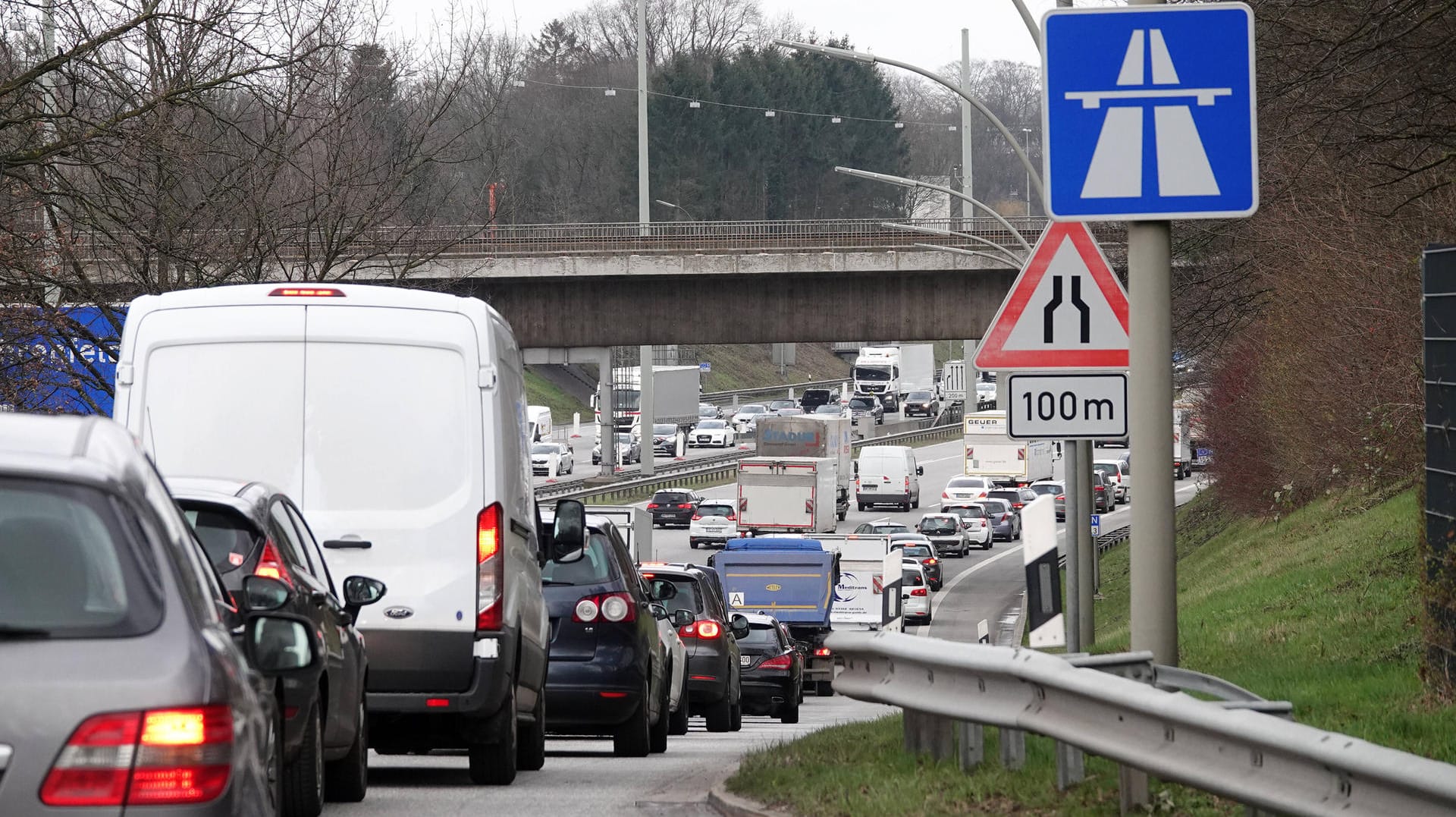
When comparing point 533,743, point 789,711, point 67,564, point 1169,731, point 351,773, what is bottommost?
point 789,711

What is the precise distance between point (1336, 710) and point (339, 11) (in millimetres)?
19910

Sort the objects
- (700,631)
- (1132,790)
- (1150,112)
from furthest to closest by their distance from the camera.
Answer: (700,631) < (1132,790) < (1150,112)

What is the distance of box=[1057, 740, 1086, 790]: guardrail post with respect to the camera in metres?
7.82

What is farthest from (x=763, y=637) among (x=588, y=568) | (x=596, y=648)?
(x=596, y=648)

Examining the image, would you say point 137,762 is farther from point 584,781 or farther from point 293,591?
point 584,781

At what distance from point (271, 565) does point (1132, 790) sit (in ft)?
11.2

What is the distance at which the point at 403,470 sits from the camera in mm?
9977

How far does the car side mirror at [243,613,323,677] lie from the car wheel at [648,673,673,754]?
386 inches

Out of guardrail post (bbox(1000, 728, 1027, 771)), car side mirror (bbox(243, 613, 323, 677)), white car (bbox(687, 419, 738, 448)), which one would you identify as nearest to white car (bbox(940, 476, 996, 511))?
white car (bbox(687, 419, 738, 448))

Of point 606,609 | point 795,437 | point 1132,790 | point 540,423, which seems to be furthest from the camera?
point 540,423

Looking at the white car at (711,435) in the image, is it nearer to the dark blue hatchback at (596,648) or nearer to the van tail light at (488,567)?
the dark blue hatchback at (596,648)

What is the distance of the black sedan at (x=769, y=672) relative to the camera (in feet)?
81.3

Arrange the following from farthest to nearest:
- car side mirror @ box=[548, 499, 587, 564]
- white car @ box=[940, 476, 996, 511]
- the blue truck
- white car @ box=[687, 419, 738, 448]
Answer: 1. white car @ box=[687, 419, 738, 448]
2. white car @ box=[940, 476, 996, 511]
3. the blue truck
4. car side mirror @ box=[548, 499, 587, 564]

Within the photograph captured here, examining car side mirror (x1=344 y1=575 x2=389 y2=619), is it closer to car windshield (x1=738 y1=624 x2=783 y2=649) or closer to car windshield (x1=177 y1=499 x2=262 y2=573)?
car windshield (x1=177 y1=499 x2=262 y2=573)
